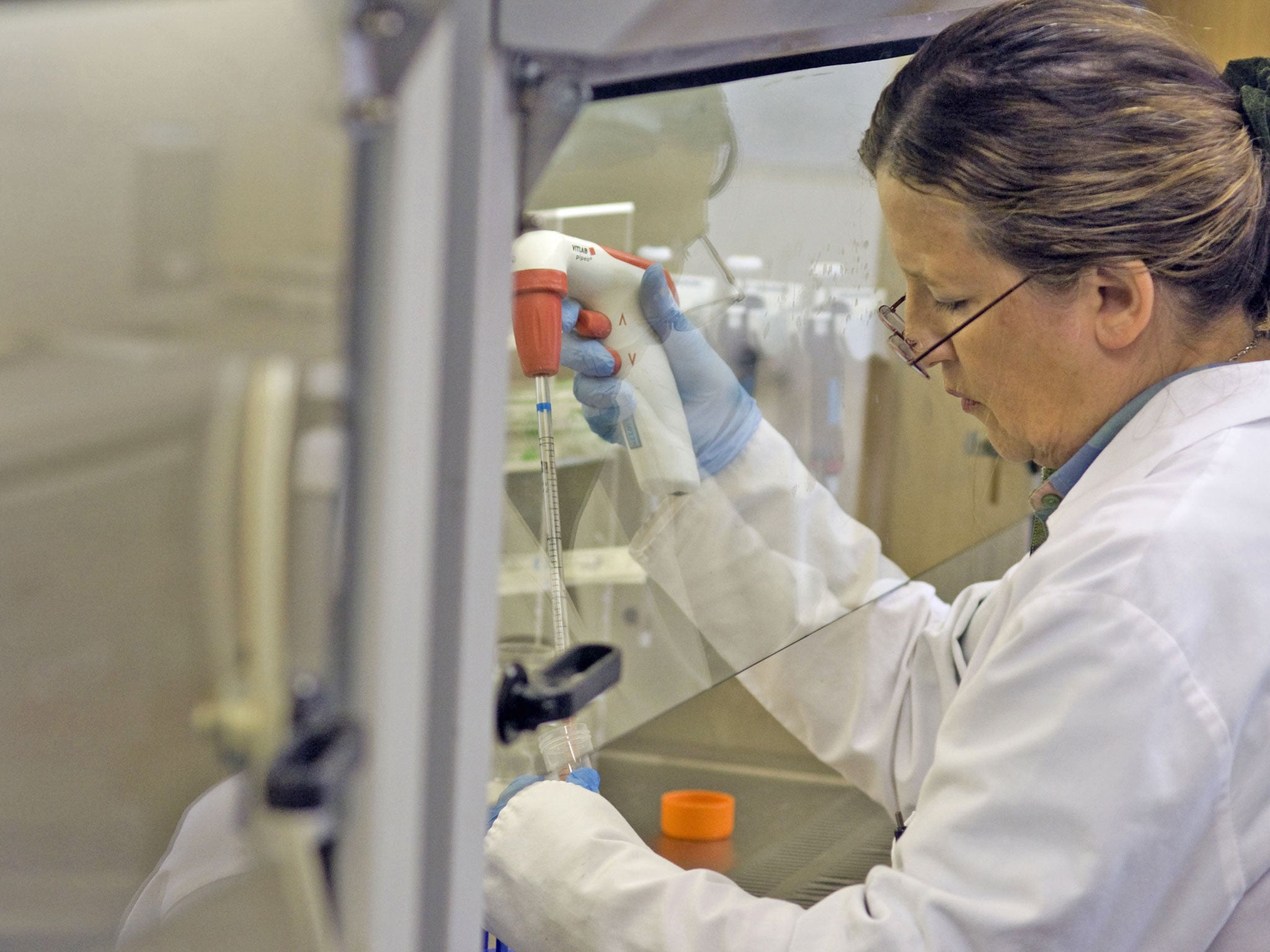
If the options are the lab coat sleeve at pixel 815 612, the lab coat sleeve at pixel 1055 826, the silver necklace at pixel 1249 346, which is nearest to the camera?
the lab coat sleeve at pixel 1055 826

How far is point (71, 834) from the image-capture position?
1.61 feet

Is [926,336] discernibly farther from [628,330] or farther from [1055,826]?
[1055,826]

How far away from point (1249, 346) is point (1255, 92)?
24 centimetres

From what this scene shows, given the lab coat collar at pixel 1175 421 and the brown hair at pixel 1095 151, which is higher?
the brown hair at pixel 1095 151

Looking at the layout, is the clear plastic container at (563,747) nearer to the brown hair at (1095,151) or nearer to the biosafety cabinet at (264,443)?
the biosafety cabinet at (264,443)

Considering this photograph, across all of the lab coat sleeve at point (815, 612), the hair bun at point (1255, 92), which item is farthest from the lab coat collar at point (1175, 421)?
the lab coat sleeve at point (815, 612)

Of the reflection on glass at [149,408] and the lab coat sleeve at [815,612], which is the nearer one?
the reflection on glass at [149,408]

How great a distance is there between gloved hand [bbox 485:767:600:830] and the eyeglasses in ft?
1.81

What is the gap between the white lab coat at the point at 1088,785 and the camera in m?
0.84

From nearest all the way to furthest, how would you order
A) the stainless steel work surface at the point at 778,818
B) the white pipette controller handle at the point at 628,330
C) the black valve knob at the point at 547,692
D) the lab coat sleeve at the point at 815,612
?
1. the black valve knob at the point at 547,692
2. the white pipette controller handle at the point at 628,330
3. the lab coat sleeve at the point at 815,612
4. the stainless steel work surface at the point at 778,818

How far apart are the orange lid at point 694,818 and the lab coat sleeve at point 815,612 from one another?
0.20 meters

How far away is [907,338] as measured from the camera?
1238 mm

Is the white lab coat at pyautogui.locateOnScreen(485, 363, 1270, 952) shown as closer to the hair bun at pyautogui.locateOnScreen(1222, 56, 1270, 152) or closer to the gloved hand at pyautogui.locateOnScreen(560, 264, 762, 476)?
the hair bun at pyautogui.locateOnScreen(1222, 56, 1270, 152)

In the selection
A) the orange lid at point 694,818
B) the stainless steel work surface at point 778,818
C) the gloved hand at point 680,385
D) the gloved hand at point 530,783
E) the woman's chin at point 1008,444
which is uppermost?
the gloved hand at point 680,385
